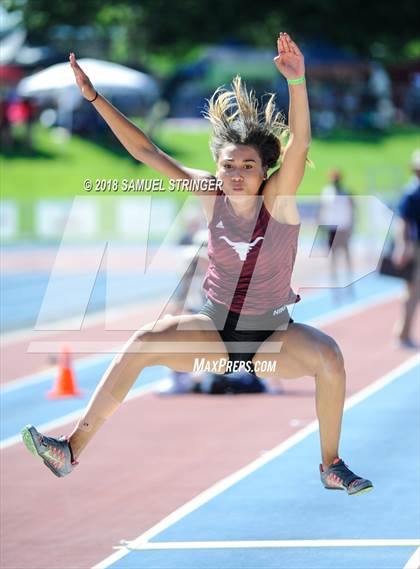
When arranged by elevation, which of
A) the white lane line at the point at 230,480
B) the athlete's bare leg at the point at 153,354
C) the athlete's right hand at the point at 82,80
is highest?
the athlete's right hand at the point at 82,80

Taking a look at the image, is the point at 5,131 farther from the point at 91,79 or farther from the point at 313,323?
the point at 313,323

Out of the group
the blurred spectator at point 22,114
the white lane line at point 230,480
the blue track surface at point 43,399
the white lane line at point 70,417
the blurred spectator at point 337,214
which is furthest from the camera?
the blurred spectator at point 22,114

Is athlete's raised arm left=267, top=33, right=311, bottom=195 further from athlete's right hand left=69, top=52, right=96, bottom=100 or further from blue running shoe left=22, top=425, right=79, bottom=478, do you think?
blue running shoe left=22, top=425, right=79, bottom=478

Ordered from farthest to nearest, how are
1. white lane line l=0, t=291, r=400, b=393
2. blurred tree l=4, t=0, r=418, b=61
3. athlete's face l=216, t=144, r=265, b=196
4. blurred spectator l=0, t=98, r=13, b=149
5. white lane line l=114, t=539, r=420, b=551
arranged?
1. blurred tree l=4, t=0, r=418, b=61
2. blurred spectator l=0, t=98, r=13, b=149
3. white lane line l=0, t=291, r=400, b=393
4. white lane line l=114, t=539, r=420, b=551
5. athlete's face l=216, t=144, r=265, b=196

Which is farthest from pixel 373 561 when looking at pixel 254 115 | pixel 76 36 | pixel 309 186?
pixel 76 36

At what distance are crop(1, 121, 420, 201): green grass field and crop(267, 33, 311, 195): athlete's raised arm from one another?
28.5m

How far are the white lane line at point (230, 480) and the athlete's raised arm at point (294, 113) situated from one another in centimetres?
330

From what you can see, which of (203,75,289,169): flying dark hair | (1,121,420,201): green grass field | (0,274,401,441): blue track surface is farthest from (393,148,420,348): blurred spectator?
(1,121,420,201): green grass field

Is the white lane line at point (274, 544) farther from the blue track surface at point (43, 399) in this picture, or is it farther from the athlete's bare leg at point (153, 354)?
the blue track surface at point (43, 399)

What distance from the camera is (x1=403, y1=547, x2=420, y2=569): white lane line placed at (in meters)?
7.73

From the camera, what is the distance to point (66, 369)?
43.6 feet

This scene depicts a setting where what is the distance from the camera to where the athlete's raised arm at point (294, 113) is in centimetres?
589

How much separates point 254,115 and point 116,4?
5032cm

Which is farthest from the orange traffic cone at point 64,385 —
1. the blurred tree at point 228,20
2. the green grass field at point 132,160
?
the blurred tree at point 228,20
